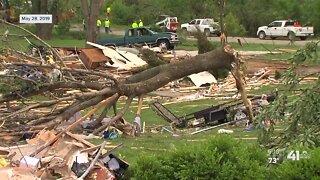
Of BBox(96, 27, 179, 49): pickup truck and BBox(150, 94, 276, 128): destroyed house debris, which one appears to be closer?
BBox(150, 94, 276, 128): destroyed house debris

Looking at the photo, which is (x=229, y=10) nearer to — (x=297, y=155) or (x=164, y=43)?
(x=164, y=43)

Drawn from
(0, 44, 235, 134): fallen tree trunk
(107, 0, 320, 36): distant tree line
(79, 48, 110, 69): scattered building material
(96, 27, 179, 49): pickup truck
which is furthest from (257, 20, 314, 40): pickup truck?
(0, 44, 235, 134): fallen tree trunk

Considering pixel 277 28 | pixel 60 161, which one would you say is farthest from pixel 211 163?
pixel 277 28

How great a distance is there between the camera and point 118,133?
13.0 metres

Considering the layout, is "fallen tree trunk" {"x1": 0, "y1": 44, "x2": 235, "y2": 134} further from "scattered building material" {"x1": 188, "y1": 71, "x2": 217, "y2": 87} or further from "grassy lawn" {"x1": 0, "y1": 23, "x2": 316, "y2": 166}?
"scattered building material" {"x1": 188, "y1": 71, "x2": 217, "y2": 87}

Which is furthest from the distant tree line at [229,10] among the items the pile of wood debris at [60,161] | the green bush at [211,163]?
the green bush at [211,163]

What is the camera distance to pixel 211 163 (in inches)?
249

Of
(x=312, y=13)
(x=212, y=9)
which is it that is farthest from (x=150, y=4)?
(x=312, y=13)

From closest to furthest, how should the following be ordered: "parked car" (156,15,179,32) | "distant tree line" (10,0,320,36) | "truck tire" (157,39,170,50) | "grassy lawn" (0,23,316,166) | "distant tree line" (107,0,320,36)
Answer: "grassy lawn" (0,23,316,166) → "truck tire" (157,39,170,50) → "distant tree line" (107,0,320,36) → "distant tree line" (10,0,320,36) → "parked car" (156,15,179,32)

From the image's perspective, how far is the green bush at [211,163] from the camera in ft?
20.7

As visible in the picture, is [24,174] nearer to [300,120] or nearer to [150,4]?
[300,120]

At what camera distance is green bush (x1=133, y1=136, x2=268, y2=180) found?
20.7 ft

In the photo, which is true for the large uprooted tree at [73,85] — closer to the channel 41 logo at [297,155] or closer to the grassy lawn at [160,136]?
the grassy lawn at [160,136]

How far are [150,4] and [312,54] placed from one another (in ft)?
171
